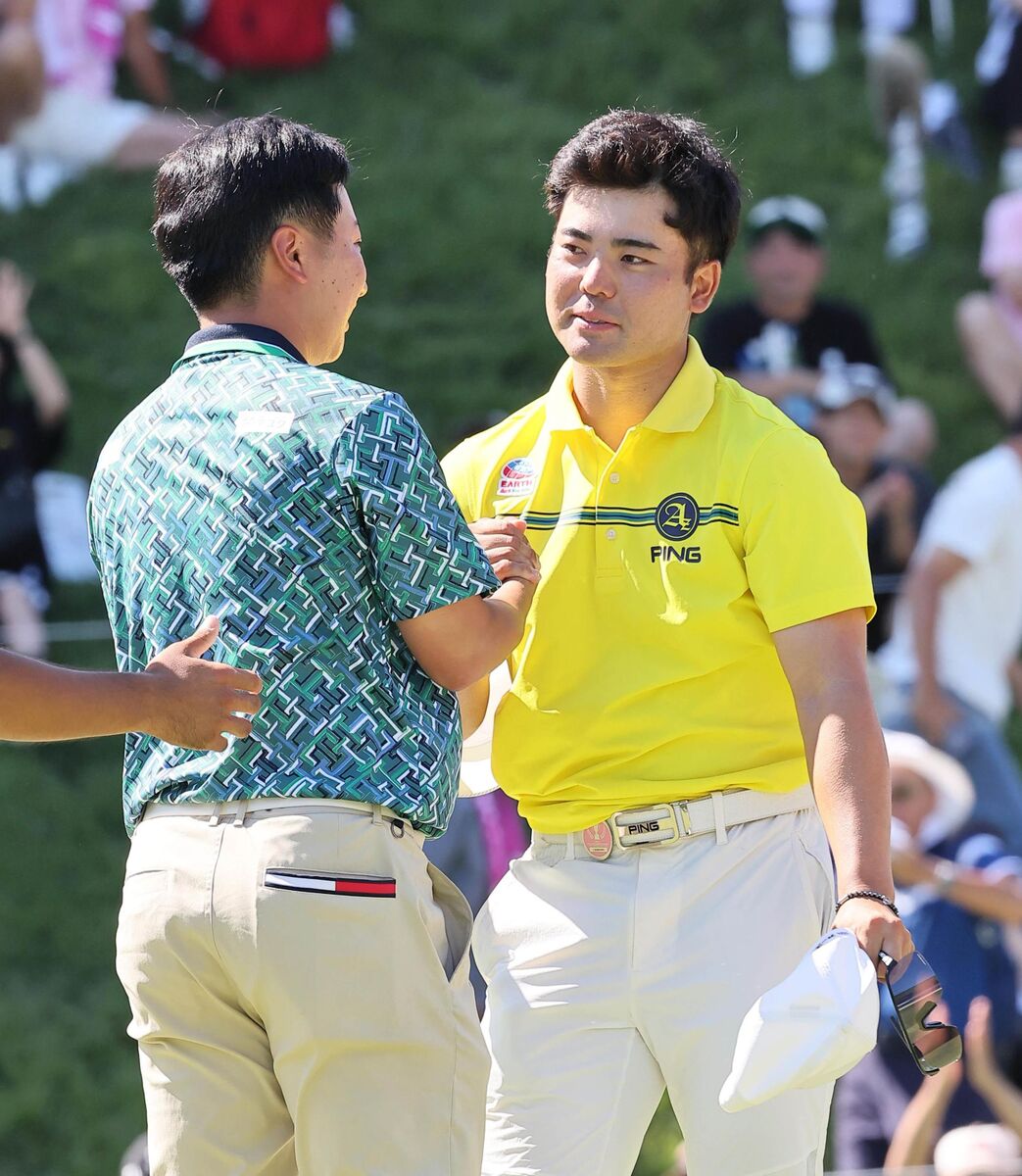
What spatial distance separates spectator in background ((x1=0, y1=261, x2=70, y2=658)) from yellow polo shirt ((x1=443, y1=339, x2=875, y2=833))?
3.68 metres

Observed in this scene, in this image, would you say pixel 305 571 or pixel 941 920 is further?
pixel 941 920

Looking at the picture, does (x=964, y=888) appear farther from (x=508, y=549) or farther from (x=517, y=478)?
(x=508, y=549)

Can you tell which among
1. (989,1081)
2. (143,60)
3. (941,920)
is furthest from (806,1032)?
(143,60)

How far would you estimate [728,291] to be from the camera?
7.74 m

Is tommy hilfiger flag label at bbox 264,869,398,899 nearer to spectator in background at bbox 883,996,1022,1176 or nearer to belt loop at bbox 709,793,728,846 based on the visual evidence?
belt loop at bbox 709,793,728,846

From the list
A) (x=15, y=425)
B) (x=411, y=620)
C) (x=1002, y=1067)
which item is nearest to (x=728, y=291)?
(x=15, y=425)

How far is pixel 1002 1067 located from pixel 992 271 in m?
3.51

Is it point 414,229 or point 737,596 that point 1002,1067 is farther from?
point 414,229

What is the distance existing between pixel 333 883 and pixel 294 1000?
15 cm

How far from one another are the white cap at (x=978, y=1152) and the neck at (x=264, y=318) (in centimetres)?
304

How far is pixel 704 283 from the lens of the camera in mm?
3176

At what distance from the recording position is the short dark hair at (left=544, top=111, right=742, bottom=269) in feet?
10.0

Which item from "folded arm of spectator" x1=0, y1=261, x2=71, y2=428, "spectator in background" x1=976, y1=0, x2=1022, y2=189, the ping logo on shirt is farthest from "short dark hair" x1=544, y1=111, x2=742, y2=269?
"spectator in background" x1=976, y1=0, x2=1022, y2=189

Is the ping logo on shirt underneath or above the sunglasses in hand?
above
